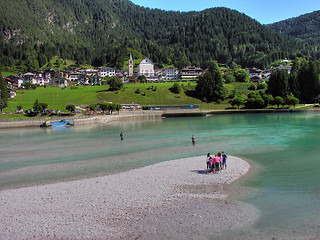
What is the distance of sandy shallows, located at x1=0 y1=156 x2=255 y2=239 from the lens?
14.2 meters

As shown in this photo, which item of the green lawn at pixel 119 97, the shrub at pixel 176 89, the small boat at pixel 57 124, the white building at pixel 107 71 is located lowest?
the small boat at pixel 57 124

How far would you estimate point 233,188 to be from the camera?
20297mm

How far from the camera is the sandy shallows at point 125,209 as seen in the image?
14.2 m

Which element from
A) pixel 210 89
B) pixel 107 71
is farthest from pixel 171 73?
pixel 210 89

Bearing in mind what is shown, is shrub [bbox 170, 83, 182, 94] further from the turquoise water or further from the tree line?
the turquoise water

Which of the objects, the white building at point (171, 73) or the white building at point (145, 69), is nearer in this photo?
the white building at point (171, 73)

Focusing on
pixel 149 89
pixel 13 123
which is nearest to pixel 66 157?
pixel 13 123

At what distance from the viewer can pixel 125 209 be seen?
16.7 m

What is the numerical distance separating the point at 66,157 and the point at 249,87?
119173 millimetres

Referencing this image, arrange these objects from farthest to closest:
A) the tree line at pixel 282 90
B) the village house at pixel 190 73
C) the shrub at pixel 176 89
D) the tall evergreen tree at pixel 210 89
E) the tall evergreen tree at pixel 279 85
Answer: the village house at pixel 190 73 < the shrub at pixel 176 89 < the tall evergreen tree at pixel 210 89 < the tall evergreen tree at pixel 279 85 < the tree line at pixel 282 90

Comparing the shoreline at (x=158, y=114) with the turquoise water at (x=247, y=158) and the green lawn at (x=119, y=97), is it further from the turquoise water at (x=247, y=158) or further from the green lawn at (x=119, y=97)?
the turquoise water at (x=247, y=158)

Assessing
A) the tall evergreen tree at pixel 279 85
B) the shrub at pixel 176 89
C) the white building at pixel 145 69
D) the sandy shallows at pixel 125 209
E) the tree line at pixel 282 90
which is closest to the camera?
the sandy shallows at pixel 125 209

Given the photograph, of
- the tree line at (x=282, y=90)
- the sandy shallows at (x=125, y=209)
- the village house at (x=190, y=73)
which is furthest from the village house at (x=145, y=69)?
the sandy shallows at (x=125, y=209)

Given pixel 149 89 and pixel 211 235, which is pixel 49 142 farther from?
pixel 149 89
